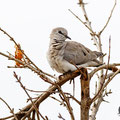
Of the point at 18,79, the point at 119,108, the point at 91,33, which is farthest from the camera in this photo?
the point at 91,33

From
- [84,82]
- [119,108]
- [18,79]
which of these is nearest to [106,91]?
[119,108]

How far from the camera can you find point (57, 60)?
450 centimetres

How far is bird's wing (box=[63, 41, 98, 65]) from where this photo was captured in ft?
15.2

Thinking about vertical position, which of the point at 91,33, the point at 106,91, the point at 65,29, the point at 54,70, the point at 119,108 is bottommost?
the point at 119,108

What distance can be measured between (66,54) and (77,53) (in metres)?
0.20

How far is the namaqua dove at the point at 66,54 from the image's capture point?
450cm

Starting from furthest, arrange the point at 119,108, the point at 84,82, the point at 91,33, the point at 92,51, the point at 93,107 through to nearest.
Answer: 1. the point at 92,51
2. the point at 91,33
3. the point at 93,107
4. the point at 119,108
5. the point at 84,82

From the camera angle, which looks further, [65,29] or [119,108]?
[65,29]

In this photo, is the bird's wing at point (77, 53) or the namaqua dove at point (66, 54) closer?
the namaqua dove at point (66, 54)

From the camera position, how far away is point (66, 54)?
4.62 meters

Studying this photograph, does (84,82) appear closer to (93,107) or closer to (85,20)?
(93,107)

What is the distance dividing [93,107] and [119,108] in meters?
0.72

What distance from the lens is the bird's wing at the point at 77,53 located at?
4637 millimetres

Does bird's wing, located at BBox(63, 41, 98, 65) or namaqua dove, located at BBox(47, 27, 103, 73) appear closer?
namaqua dove, located at BBox(47, 27, 103, 73)
